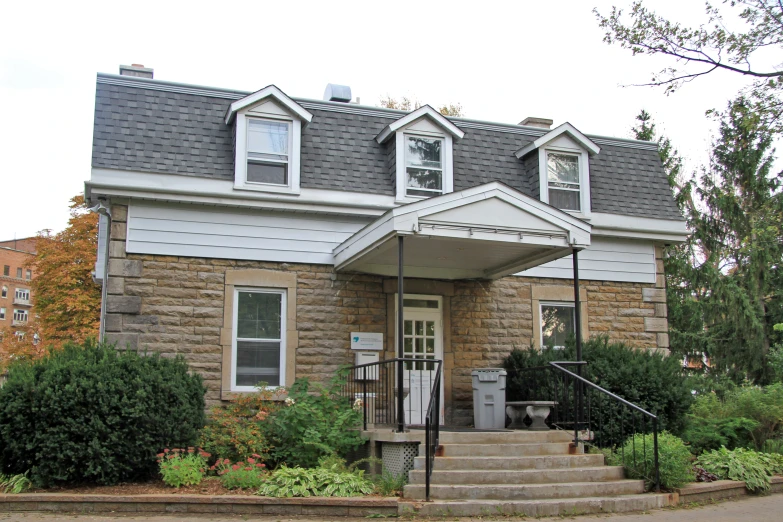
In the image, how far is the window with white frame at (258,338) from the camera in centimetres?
1124

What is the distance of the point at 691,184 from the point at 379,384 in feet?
60.6

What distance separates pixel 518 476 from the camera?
856 centimetres

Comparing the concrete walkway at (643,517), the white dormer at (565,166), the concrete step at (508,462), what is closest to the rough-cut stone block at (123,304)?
the concrete walkway at (643,517)

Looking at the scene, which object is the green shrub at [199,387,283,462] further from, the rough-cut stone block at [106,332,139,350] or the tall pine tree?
the tall pine tree

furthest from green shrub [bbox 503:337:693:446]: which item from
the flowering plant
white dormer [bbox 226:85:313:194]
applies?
white dormer [bbox 226:85:313:194]

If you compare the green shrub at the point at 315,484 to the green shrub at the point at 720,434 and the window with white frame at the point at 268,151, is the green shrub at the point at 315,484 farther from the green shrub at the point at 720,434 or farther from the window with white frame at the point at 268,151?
the green shrub at the point at 720,434

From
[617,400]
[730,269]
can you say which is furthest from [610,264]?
[730,269]

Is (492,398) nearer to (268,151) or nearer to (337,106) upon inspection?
(268,151)

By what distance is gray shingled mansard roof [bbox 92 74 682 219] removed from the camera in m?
11.3

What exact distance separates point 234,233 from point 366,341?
277cm

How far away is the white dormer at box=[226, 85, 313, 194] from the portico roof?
160 cm

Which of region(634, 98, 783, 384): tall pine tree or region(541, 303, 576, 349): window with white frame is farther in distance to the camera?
region(634, 98, 783, 384): tall pine tree

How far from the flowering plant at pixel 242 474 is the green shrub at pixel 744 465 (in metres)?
6.17

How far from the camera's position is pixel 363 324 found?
11.8m
